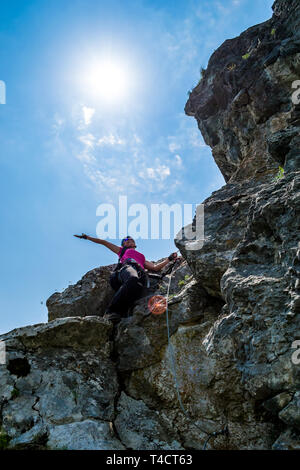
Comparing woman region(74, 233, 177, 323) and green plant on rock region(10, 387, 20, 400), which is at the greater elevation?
woman region(74, 233, 177, 323)

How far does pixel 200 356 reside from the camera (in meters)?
Result: 5.91

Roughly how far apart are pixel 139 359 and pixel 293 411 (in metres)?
3.55

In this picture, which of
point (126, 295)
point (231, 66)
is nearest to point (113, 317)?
point (126, 295)

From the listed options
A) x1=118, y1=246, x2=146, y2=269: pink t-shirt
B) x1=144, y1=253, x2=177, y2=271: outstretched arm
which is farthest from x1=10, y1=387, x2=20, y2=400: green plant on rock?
x1=144, y1=253, x2=177, y2=271: outstretched arm

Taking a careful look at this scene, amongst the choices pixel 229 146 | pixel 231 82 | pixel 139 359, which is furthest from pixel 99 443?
pixel 231 82

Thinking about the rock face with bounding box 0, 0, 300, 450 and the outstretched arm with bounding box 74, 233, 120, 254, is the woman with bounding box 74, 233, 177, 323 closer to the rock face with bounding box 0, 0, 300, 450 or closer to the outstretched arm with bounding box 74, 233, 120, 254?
the rock face with bounding box 0, 0, 300, 450

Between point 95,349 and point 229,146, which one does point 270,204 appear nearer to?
point 95,349

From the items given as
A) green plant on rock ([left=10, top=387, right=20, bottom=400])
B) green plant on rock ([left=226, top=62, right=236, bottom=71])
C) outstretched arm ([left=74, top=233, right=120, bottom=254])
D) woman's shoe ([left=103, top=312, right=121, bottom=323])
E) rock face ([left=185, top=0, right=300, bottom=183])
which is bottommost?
green plant on rock ([left=10, top=387, right=20, bottom=400])

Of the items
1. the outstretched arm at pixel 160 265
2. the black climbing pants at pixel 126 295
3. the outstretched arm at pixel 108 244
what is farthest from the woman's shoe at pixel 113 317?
the outstretched arm at pixel 108 244

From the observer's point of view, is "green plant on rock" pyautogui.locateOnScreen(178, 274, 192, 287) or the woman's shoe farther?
"green plant on rock" pyautogui.locateOnScreen(178, 274, 192, 287)

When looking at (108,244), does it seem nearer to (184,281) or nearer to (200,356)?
(184,281)

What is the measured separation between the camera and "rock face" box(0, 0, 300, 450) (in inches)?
170

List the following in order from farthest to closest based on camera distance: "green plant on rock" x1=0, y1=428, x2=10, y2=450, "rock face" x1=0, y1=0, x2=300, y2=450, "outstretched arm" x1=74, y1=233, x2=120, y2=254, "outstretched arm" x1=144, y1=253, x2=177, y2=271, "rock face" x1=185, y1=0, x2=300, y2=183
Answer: "outstretched arm" x1=74, y1=233, x2=120, y2=254, "outstretched arm" x1=144, y1=253, x2=177, y2=271, "rock face" x1=185, y1=0, x2=300, y2=183, "green plant on rock" x1=0, y1=428, x2=10, y2=450, "rock face" x1=0, y1=0, x2=300, y2=450

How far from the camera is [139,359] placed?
21.3 ft
